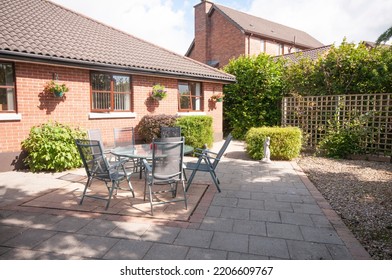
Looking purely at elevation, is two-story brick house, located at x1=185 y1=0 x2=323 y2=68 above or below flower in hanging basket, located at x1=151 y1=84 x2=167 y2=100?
above

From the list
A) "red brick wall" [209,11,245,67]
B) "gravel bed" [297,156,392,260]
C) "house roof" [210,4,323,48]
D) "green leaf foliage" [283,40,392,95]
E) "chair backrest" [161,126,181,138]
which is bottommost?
"gravel bed" [297,156,392,260]

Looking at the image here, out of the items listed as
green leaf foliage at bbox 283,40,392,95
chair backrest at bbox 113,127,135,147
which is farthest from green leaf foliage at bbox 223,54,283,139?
chair backrest at bbox 113,127,135,147

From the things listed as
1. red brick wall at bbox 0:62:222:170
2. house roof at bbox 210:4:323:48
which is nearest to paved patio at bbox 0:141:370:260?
red brick wall at bbox 0:62:222:170

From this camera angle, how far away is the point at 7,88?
6738mm

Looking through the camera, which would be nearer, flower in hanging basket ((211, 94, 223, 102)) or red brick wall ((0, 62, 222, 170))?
red brick wall ((0, 62, 222, 170))

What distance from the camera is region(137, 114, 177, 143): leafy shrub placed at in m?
8.92

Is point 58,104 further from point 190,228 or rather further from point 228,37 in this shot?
point 228,37

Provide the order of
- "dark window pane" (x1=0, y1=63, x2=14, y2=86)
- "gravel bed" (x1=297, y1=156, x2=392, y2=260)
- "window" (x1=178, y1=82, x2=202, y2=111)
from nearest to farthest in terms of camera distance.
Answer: "gravel bed" (x1=297, y1=156, x2=392, y2=260) < "dark window pane" (x1=0, y1=63, x2=14, y2=86) < "window" (x1=178, y1=82, x2=202, y2=111)

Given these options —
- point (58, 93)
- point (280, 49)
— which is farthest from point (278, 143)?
point (280, 49)

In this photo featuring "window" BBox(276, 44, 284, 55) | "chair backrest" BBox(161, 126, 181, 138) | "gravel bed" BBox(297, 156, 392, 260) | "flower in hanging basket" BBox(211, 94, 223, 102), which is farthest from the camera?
"window" BBox(276, 44, 284, 55)

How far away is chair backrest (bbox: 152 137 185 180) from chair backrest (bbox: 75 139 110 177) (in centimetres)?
84

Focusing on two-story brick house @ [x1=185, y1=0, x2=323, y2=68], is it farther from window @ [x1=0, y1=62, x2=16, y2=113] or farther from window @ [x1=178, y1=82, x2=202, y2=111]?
window @ [x1=0, y1=62, x2=16, y2=113]

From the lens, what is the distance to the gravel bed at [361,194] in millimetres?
3338

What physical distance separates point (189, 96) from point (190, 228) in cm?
839
